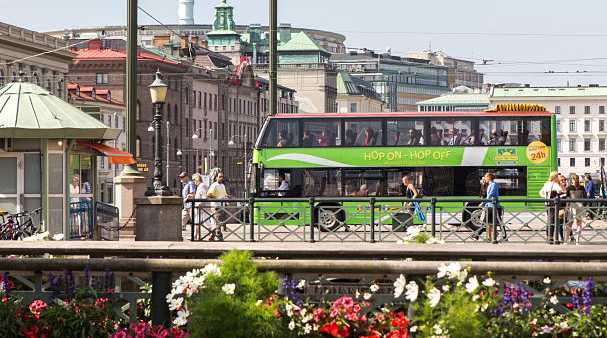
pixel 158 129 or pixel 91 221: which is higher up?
pixel 158 129

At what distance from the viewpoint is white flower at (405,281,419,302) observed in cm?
1072

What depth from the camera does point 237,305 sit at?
10.4 meters

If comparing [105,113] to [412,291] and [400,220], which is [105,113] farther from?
[412,291]

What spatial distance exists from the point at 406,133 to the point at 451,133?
1.33 meters

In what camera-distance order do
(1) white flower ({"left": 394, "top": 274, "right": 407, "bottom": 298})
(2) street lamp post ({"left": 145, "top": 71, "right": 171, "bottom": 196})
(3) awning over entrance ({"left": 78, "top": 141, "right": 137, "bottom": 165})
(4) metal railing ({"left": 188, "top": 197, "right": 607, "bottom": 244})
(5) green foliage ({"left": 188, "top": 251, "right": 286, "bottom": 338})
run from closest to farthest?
(5) green foliage ({"left": 188, "top": 251, "right": 286, "bottom": 338}), (1) white flower ({"left": 394, "top": 274, "right": 407, "bottom": 298}), (3) awning over entrance ({"left": 78, "top": 141, "right": 137, "bottom": 165}), (2) street lamp post ({"left": 145, "top": 71, "right": 171, "bottom": 196}), (4) metal railing ({"left": 188, "top": 197, "right": 607, "bottom": 244})

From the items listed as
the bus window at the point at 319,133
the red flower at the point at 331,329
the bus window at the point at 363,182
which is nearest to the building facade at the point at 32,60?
the bus window at the point at 319,133

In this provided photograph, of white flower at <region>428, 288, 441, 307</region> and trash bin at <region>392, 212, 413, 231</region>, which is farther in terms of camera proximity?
trash bin at <region>392, 212, 413, 231</region>

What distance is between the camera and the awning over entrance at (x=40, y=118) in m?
25.8

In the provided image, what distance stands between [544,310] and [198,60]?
5974 inches

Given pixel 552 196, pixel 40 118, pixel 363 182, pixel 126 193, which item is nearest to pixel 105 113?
pixel 363 182

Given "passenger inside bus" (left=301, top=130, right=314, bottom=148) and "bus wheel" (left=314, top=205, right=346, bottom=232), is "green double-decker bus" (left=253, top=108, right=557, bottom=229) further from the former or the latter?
"bus wheel" (left=314, top=205, right=346, bottom=232)

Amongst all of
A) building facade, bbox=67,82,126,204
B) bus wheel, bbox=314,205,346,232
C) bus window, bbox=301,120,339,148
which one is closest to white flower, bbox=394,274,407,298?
bus wheel, bbox=314,205,346,232

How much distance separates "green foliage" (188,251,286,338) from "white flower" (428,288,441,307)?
43.6 inches

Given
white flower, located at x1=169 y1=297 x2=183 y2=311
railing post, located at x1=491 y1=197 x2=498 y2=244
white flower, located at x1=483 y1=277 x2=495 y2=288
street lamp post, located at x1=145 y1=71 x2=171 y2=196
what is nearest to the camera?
white flower, located at x1=483 y1=277 x2=495 y2=288
